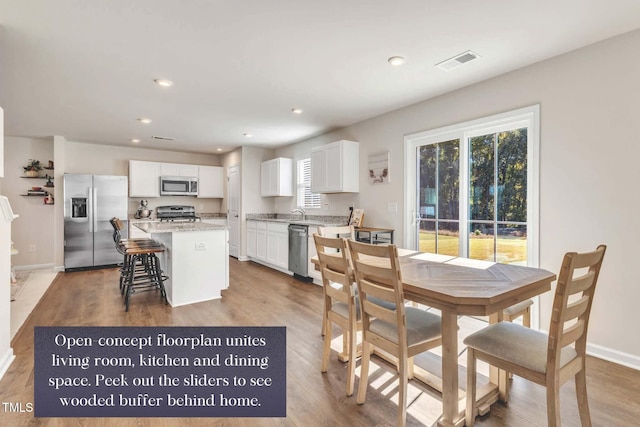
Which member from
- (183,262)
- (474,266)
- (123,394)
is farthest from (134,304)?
(474,266)

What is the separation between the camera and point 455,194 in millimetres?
3496

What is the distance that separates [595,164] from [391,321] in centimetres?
215

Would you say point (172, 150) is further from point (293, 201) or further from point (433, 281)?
point (433, 281)

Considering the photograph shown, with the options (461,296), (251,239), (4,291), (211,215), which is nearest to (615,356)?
(461,296)

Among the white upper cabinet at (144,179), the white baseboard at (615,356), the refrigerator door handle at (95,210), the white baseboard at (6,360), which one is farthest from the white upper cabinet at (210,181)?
the white baseboard at (615,356)

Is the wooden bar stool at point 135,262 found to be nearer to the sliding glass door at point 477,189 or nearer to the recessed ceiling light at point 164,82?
the recessed ceiling light at point 164,82

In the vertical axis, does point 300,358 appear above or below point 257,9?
below

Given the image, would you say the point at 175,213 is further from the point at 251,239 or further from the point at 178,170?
the point at 251,239

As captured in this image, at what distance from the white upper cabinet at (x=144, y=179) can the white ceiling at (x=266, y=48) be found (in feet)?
7.01

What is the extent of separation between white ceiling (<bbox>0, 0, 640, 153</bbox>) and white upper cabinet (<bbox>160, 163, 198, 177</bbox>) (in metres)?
2.43

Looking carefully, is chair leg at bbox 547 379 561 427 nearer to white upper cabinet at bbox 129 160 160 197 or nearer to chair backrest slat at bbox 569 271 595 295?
chair backrest slat at bbox 569 271 595 295

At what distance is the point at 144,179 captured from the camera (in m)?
6.41

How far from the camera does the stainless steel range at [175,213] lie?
6543mm

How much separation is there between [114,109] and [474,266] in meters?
4.47
